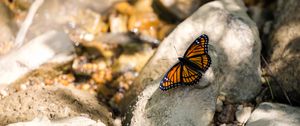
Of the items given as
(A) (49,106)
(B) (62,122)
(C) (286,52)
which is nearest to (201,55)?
(C) (286,52)

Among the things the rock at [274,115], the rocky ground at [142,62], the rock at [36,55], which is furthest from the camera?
the rock at [36,55]

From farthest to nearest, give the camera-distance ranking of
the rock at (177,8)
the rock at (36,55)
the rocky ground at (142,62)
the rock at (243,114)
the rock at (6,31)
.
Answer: the rock at (6,31) < the rock at (177,8) < the rock at (36,55) < the rock at (243,114) < the rocky ground at (142,62)

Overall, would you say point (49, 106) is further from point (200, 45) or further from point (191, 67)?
point (200, 45)

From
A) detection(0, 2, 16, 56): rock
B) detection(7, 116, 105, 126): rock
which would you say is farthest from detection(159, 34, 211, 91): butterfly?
detection(0, 2, 16, 56): rock

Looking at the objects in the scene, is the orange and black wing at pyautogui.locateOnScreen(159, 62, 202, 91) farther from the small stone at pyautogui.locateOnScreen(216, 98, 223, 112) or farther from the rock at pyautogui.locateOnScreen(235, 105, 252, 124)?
the rock at pyautogui.locateOnScreen(235, 105, 252, 124)

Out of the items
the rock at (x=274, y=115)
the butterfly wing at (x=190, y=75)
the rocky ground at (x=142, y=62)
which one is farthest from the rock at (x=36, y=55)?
the rock at (x=274, y=115)

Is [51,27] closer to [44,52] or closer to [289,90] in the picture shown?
[44,52]

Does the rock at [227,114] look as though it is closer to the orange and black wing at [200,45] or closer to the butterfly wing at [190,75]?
the butterfly wing at [190,75]
